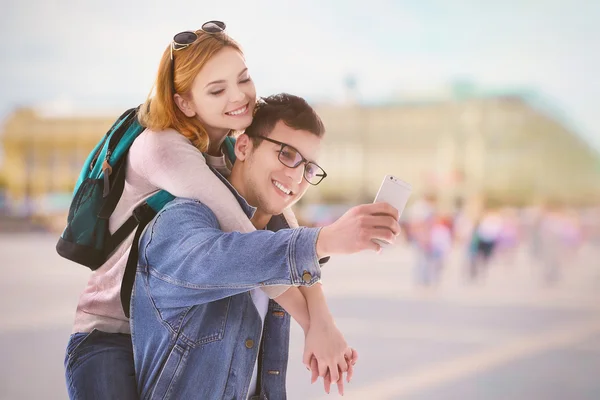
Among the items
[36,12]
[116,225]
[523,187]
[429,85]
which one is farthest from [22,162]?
[116,225]

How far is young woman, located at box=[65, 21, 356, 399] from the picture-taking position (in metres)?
1.08

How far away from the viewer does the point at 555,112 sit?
2058cm

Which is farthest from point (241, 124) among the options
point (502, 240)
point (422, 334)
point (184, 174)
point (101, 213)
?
point (502, 240)

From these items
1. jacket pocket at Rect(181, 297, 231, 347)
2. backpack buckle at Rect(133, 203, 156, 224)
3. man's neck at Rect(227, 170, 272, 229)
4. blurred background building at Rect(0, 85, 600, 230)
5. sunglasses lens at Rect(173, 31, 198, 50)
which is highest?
blurred background building at Rect(0, 85, 600, 230)

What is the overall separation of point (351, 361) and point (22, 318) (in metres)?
6.16

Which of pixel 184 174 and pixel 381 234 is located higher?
pixel 184 174

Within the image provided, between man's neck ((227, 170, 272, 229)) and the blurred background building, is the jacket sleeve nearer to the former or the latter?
man's neck ((227, 170, 272, 229))

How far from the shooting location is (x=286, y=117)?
112 cm

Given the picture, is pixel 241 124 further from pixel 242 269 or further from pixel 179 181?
pixel 242 269

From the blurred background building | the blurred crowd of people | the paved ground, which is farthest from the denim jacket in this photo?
the blurred background building

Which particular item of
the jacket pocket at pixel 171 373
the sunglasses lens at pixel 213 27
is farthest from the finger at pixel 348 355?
the sunglasses lens at pixel 213 27

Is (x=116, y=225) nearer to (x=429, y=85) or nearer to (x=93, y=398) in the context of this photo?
(x=93, y=398)

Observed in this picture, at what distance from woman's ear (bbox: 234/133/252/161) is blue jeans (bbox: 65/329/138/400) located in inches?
14.0

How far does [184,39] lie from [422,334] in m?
5.12
